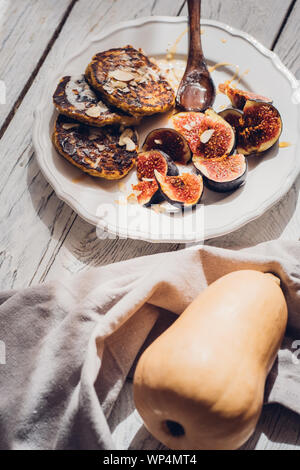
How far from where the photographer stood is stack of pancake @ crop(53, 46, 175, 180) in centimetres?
179

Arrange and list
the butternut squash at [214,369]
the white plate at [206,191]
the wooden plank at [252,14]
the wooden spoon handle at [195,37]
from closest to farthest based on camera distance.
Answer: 1. the butternut squash at [214,369]
2. the white plate at [206,191]
3. the wooden spoon handle at [195,37]
4. the wooden plank at [252,14]

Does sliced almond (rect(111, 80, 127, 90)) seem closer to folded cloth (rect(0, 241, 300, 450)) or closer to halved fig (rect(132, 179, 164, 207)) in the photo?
halved fig (rect(132, 179, 164, 207))

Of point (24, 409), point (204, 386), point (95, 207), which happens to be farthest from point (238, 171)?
point (24, 409)

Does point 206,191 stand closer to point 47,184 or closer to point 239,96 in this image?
point 239,96

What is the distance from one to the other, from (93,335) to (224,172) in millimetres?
803

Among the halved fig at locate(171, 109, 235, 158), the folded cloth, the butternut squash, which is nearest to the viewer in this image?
the butternut squash

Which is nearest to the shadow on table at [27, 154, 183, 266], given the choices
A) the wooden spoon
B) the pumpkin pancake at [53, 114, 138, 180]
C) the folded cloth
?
the folded cloth

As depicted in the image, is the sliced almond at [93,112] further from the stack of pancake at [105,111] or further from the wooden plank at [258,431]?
the wooden plank at [258,431]

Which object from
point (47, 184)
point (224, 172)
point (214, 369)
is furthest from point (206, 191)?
point (214, 369)

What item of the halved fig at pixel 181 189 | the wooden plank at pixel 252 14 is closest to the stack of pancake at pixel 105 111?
the halved fig at pixel 181 189

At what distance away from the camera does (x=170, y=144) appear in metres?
1.87

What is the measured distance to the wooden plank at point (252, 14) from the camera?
7.13ft

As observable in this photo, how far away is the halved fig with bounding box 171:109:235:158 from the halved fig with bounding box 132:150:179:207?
151mm

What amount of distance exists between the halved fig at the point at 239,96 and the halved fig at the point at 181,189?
16.5 inches
